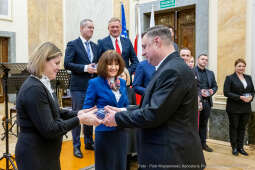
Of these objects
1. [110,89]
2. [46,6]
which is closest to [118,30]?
[110,89]

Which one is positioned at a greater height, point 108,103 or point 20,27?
point 20,27

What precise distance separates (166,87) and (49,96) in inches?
32.9

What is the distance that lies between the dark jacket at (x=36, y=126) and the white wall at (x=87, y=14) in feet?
22.4

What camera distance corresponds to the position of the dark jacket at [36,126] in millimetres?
1802

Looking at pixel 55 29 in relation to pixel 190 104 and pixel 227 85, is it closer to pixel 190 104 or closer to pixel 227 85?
pixel 227 85

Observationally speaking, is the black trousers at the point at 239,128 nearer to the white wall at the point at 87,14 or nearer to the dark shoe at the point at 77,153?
the dark shoe at the point at 77,153

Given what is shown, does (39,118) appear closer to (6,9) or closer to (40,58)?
(40,58)

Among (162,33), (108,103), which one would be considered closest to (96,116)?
(108,103)

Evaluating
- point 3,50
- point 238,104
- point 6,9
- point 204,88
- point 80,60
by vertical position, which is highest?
point 6,9

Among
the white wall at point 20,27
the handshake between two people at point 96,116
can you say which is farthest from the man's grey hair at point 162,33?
the white wall at point 20,27

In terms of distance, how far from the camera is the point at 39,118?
1795 millimetres

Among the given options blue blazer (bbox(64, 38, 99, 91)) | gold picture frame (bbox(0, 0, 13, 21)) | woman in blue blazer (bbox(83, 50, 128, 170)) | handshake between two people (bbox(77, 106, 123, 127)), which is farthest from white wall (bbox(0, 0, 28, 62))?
handshake between two people (bbox(77, 106, 123, 127))

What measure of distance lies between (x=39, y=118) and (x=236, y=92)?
3.98m

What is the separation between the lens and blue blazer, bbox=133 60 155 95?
343 centimetres
